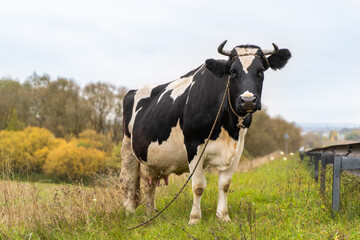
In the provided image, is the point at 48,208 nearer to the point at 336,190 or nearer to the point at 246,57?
the point at 246,57

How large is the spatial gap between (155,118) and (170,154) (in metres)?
0.73

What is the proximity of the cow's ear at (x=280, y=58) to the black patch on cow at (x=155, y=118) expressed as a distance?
1397 mm

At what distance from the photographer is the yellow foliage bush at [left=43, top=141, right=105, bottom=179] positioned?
39594mm

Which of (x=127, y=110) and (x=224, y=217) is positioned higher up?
(x=127, y=110)

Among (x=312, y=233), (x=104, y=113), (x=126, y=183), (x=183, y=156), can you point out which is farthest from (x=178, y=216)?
(x=104, y=113)

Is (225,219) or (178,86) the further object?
(178,86)

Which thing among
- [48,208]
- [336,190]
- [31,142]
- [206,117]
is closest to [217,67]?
[206,117]

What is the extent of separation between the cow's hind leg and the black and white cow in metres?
0.57

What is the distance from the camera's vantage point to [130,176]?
6.65m

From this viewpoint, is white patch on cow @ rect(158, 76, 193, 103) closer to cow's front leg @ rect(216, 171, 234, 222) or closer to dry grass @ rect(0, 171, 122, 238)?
cow's front leg @ rect(216, 171, 234, 222)

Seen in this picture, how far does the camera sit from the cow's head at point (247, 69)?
4074mm

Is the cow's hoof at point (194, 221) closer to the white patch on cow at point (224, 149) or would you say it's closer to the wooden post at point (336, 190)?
the white patch on cow at point (224, 149)

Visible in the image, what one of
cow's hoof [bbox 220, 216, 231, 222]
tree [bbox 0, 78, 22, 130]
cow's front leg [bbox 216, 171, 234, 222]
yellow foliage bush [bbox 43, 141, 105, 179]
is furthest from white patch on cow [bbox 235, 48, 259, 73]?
tree [bbox 0, 78, 22, 130]

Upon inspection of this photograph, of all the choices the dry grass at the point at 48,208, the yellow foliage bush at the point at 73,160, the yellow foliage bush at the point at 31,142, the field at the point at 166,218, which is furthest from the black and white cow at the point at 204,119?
the yellow foliage bush at the point at 31,142
